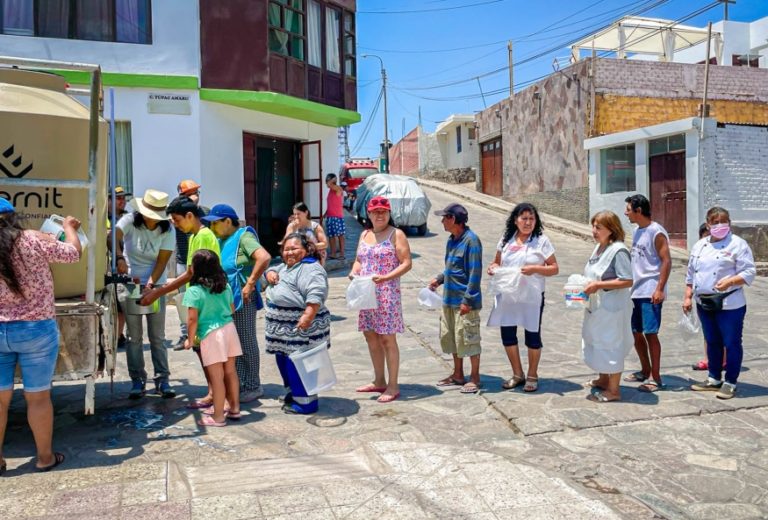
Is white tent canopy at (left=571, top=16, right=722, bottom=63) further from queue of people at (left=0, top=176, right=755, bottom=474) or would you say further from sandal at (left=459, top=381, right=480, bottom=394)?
sandal at (left=459, top=381, right=480, bottom=394)

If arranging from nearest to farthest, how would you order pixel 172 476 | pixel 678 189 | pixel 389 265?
1. pixel 172 476
2. pixel 389 265
3. pixel 678 189

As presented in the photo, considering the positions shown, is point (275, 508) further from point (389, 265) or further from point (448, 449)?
point (389, 265)

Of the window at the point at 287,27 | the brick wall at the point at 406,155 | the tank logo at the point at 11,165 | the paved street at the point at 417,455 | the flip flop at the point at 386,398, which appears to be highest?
the brick wall at the point at 406,155

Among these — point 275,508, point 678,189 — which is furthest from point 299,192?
point 275,508

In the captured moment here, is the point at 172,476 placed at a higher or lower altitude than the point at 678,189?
lower

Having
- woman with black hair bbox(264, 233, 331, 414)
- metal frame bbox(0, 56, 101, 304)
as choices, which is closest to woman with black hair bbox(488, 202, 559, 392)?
woman with black hair bbox(264, 233, 331, 414)

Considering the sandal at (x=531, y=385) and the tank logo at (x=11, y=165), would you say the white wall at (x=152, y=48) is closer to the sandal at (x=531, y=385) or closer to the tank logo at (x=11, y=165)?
the tank logo at (x=11, y=165)

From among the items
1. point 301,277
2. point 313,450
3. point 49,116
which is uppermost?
point 49,116

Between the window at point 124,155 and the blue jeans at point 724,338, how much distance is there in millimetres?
9615

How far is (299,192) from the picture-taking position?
49.7 ft

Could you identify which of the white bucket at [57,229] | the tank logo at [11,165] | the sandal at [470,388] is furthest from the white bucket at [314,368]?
the tank logo at [11,165]

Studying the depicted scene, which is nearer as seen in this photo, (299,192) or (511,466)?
(511,466)

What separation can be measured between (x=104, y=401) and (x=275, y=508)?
112 inches

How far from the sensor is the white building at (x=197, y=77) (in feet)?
37.8
